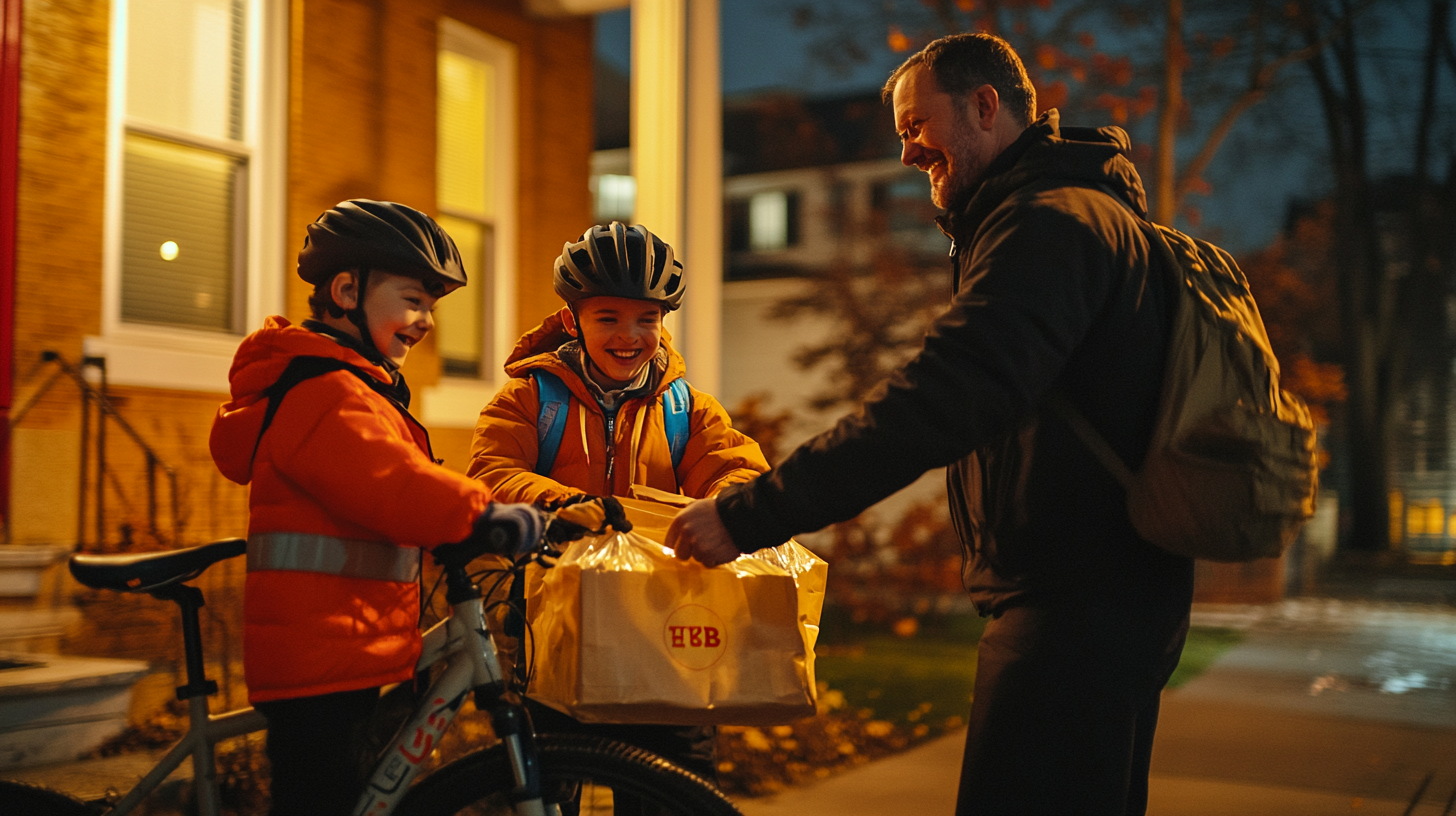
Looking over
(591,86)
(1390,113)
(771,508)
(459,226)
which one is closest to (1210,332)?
(771,508)

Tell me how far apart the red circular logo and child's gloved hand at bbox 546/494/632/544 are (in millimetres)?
191

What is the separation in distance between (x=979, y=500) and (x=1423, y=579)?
23.0 meters

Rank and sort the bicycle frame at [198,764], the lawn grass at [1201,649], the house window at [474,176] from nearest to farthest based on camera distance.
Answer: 1. the bicycle frame at [198,764]
2. the house window at [474,176]
3. the lawn grass at [1201,649]

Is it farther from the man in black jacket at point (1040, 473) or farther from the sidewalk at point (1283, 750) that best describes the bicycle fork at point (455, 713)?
the sidewalk at point (1283, 750)

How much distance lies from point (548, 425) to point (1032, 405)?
1131 mm

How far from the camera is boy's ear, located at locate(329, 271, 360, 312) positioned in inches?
95.7

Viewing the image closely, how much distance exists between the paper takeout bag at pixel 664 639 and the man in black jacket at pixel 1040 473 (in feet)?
0.33

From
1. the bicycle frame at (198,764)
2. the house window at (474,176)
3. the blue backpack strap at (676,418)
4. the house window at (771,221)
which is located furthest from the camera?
the house window at (771,221)

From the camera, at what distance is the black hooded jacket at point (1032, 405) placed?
209cm

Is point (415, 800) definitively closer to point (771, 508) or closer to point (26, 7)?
point (771, 508)

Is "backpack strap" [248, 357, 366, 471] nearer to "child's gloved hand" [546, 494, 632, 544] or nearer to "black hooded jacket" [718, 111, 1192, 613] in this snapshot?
"child's gloved hand" [546, 494, 632, 544]

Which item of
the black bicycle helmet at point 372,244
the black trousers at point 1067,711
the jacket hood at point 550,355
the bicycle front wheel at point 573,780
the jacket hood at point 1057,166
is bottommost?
Result: the bicycle front wheel at point 573,780

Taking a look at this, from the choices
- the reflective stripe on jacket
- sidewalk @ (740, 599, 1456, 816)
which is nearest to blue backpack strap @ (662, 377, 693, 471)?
the reflective stripe on jacket

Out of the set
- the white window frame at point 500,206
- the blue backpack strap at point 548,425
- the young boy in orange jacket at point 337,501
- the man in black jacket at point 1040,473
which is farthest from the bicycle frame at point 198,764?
the white window frame at point 500,206
